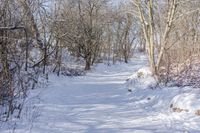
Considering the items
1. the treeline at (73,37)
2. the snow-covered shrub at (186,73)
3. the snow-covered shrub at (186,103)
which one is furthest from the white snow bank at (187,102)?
the treeline at (73,37)

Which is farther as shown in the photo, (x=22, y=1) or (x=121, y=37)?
(x=121, y=37)

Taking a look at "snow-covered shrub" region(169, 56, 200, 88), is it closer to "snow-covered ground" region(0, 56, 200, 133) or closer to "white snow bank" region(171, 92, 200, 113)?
"snow-covered ground" region(0, 56, 200, 133)

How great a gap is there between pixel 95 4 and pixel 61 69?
35.5ft

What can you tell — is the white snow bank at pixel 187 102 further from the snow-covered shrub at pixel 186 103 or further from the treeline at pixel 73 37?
the treeline at pixel 73 37

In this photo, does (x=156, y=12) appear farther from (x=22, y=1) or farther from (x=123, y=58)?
(x=123, y=58)

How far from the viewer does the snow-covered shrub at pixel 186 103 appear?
11.0m

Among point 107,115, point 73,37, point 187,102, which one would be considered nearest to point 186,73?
point 187,102

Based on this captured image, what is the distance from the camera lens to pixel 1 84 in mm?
9555

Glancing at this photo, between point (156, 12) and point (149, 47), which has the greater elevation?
point (156, 12)

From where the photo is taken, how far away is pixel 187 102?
452 inches

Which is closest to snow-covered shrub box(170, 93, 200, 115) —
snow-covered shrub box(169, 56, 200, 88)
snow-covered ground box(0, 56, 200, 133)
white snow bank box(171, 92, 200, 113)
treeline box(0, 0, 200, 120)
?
white snow bank box(171, 92, 200, 113)

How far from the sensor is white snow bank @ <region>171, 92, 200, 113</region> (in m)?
11.1

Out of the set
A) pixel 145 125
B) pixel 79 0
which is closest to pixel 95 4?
pixel 79 0

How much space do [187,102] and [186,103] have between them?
0.17 ft
